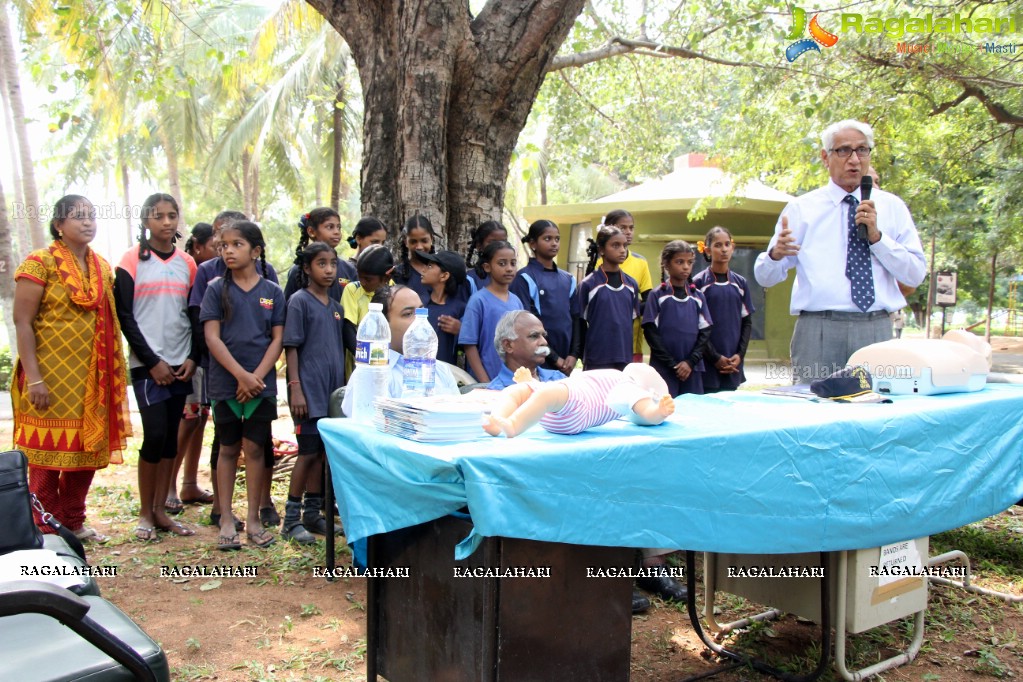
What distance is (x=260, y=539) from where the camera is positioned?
442cm

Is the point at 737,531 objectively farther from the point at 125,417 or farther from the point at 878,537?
the point at 125,417

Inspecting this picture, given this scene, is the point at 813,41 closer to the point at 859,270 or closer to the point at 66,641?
the point at 859,270

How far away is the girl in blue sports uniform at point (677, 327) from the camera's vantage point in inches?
204

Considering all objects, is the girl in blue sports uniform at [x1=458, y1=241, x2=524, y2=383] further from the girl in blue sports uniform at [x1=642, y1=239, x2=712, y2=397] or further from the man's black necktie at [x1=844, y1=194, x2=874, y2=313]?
the man's black necktie at [x1=844, y1=194, x2=874, y2=313]

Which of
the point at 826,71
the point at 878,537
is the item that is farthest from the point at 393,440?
the point at 826,71

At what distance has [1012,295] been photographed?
33.7 metres

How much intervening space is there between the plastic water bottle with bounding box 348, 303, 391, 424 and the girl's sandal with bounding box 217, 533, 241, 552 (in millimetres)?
1821

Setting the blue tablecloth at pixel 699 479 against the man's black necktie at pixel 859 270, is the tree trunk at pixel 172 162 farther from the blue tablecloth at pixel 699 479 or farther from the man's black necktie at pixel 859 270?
the blue tablecloth at pixel 699 479

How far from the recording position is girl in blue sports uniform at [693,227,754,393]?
547 centimetres

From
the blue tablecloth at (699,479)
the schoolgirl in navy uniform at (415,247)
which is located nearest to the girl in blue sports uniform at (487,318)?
the schoolgirl in navy uniform at (415,247)

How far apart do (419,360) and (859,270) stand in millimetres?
2301

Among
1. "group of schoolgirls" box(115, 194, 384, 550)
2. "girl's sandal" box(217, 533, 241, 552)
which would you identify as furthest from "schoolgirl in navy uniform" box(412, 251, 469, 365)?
"girl's sandal" box(217, 533, 241, 552)

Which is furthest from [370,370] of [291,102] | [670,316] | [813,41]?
[291,102]

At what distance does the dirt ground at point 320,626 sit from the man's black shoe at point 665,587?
11 cm
